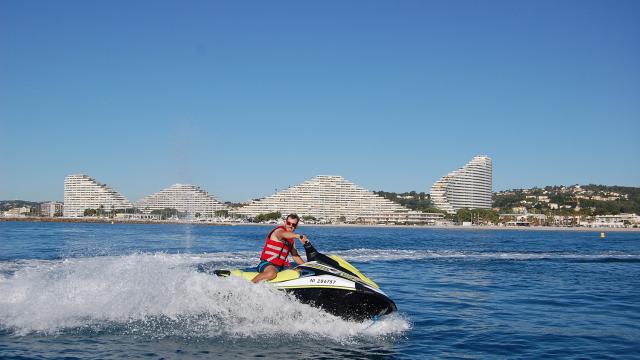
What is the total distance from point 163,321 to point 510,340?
619cm

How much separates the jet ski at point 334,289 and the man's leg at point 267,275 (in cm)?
8

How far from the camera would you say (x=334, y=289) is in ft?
35.3

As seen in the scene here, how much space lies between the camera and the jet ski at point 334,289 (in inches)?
424

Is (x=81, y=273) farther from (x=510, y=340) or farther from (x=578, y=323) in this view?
(x=578, y=323)

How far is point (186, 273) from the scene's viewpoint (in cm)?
1194

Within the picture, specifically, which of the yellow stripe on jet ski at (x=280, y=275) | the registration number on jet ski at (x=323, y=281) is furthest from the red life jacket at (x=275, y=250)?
the registration number on jet ski at (x=323, y=281)

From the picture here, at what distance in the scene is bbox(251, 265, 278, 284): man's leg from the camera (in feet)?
36.6

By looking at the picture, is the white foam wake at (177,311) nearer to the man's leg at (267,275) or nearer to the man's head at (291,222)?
the man's leg at (267,275)

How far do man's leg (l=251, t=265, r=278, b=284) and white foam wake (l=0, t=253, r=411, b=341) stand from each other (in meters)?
0.17

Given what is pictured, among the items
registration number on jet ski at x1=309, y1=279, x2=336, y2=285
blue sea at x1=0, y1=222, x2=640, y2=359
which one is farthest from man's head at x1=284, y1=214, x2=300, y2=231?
blue sea at x1=0, y1=222, x2=640, y2=359

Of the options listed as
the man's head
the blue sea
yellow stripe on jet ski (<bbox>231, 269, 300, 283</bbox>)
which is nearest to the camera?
the blue sea

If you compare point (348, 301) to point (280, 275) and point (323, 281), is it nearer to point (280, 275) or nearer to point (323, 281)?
point (323, 281)

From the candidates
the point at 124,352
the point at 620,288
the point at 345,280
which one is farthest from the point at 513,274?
the point at 124,352

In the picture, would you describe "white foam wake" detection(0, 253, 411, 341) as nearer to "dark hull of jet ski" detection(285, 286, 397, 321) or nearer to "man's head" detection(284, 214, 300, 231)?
"dark hull of jet ski" detection(285, 286, 397, 321)
